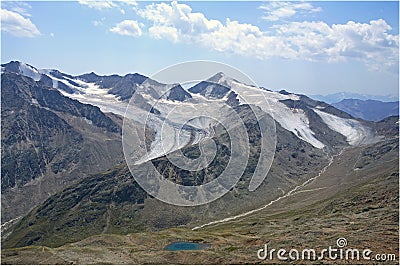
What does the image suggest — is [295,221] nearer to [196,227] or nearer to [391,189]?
[391,189]

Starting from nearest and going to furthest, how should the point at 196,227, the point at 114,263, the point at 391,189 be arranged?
the point at 114,263 < the point at 391,189 < the point at 196,227

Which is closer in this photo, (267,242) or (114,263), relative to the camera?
(114,263)

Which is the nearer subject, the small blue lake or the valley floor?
the valley floor

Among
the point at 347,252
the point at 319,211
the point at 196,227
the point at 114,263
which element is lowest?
the point at 196,227

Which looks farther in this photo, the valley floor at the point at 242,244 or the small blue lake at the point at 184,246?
the small blue lake at the point at 184,246

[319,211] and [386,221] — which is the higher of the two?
[386,221]

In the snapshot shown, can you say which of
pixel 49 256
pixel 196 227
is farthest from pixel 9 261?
pixel 196 227

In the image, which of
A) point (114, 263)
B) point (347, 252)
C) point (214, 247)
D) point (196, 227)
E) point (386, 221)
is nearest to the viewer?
point (347, 252)

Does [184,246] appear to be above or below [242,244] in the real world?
below

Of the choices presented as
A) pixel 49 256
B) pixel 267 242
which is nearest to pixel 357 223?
pixel 267 242

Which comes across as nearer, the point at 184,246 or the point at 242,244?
the point at 242,244
